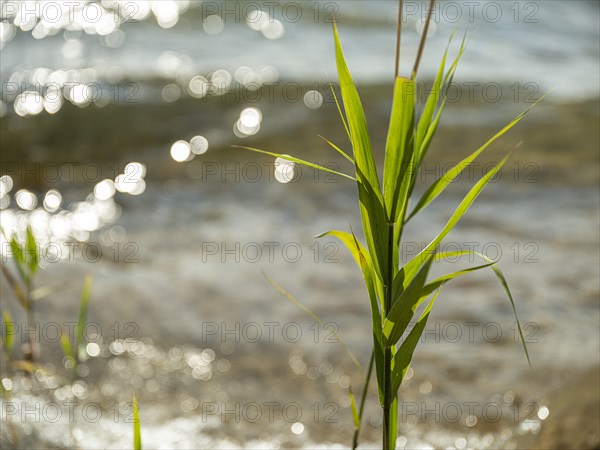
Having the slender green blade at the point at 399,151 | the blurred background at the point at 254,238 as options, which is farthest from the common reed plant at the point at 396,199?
the blurred background at the point at 254,238

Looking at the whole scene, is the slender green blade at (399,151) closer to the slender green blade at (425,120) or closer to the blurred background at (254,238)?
the slender green blade at (425,120)

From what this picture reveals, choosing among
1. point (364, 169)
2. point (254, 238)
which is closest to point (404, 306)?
point (364, 169)

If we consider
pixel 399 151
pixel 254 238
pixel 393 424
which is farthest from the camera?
pixel 254 238

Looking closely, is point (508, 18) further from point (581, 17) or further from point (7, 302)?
point (7, 302)

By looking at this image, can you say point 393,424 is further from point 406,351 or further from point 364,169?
point 364,169

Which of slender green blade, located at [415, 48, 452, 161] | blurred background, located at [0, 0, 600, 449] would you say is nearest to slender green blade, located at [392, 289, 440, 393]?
slender green blade, located at [415, 48, 452, 161]

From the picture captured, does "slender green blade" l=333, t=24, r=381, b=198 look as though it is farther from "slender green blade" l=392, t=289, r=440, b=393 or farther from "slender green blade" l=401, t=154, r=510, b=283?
"slender green blade" l=392, t=289, r=440, b=393

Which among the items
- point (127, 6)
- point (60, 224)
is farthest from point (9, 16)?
point (60, 224)
